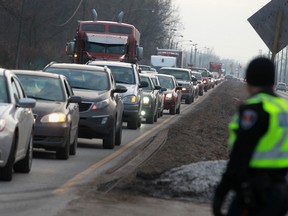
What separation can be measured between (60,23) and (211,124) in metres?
64.8

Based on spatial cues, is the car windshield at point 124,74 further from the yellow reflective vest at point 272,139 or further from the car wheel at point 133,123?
the yellow reflective vest at point 272,139

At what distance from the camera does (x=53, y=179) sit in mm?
13344

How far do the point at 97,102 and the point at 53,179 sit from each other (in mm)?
6326

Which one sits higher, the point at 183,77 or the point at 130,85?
the point at 130,85

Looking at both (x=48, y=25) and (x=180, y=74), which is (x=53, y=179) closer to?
(x=180, y=74)

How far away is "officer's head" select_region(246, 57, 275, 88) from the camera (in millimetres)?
5605

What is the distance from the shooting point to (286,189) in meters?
5.45

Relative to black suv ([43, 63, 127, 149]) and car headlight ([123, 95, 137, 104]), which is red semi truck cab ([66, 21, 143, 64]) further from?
black suv ([43, 63, 127, 149])

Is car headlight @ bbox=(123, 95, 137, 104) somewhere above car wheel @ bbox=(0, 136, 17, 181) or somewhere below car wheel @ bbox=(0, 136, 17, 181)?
below

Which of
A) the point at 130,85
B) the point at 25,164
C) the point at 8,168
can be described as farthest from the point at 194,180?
the point at 130,85

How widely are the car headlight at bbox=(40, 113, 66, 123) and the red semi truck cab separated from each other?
22.8 m

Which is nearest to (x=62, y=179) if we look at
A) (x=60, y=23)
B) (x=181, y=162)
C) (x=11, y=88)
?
(x=11, y=88)

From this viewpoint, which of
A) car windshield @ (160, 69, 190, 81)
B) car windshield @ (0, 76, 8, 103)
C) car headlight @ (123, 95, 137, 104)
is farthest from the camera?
car windshield @ (160, 69, 190, 81)

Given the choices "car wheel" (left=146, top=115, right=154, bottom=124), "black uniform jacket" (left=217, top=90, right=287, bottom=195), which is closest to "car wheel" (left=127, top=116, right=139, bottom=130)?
"car wheel" (left=146, top=115, right=154, bottom=124)
